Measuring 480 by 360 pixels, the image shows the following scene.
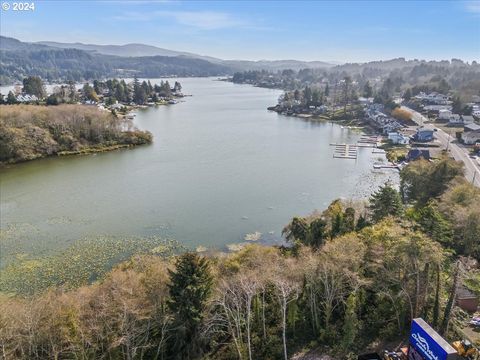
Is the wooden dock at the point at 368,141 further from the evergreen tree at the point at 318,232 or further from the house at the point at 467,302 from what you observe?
the house at the point at 467,302

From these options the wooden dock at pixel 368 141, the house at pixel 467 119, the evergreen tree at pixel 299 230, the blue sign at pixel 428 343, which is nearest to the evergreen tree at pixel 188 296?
the blue sign at pixel 428 343

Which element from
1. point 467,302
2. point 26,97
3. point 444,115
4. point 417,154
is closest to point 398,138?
point 417,154

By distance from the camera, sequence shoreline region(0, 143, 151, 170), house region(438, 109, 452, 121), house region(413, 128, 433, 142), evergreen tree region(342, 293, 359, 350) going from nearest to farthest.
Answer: evergreen tree region(342, 293, 359, 350) → shoreline region(0, 143, 151, 170) → house region(413, 128, 433, 142) → house region(438, 109, 452, 121)

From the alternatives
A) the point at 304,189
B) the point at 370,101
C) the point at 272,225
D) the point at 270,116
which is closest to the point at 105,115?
the point at 304,189

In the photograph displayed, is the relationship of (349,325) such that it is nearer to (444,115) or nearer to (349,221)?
(349,221)

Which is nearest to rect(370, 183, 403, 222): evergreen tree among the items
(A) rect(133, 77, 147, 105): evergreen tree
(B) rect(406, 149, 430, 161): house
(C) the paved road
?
(C) the paved road

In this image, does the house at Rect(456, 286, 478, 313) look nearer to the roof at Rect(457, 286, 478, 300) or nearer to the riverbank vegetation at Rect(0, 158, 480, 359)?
the roof at Rect(457, 286, 478, 300)
